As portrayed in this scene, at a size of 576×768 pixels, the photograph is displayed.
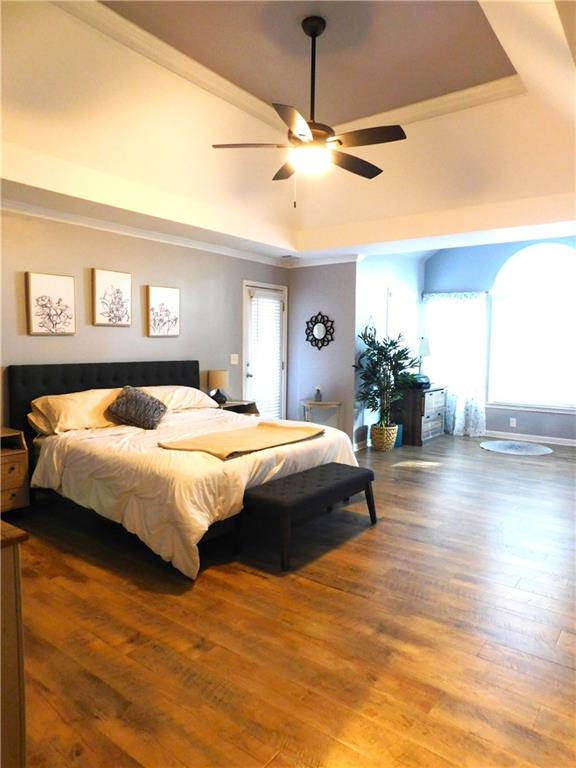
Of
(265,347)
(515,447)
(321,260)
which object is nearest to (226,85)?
(321,260)

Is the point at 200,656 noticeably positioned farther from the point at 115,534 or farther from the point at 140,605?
the point at 115,534

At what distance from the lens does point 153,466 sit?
123 inches

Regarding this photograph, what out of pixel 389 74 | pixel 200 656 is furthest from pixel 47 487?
pixel 389 74

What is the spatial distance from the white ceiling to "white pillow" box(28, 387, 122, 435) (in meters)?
2.78

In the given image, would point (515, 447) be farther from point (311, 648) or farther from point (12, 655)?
point (12, 655)

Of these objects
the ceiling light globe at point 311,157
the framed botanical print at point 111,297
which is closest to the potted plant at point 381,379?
the framed botanical print at point 111,297

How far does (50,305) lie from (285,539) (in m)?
2.91

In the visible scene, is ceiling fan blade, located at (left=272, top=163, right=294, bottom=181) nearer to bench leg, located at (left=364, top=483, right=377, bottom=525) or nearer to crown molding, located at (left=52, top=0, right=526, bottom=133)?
crown molding, located at (left=52, top=0, right=526, bottom=133)

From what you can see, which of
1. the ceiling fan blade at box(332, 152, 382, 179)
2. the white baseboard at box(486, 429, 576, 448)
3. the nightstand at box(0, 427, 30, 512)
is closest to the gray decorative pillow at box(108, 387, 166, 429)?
the nightstand at box(0, 427, 30, 512)

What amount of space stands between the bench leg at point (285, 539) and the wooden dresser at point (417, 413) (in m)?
4.21

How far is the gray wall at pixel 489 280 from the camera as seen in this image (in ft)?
22.4

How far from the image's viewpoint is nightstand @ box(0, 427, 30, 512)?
12.5ft

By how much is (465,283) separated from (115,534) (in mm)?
6236

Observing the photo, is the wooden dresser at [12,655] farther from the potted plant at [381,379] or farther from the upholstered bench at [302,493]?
the potted plant at [381,379]
